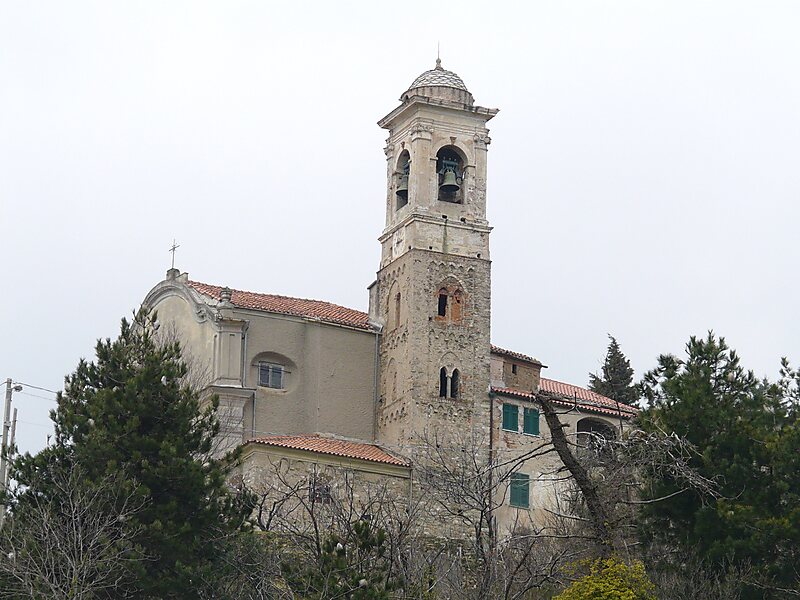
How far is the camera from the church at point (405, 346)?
47500 millimetres

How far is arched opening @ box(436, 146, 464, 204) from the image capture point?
50.1 m

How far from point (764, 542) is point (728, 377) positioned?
4936 mm

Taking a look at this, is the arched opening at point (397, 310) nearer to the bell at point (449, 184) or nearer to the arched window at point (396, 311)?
the arched window at point (396, 311)

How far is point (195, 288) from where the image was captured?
49500 mm

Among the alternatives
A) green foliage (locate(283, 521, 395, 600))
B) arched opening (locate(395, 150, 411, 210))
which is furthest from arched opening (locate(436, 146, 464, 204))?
green foliage (locate(283, 521, 395, 600))

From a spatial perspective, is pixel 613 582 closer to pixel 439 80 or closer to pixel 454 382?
pixel 454 382

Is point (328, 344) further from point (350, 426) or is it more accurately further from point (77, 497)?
point (77, 497)

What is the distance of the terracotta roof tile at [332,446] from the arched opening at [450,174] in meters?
7.90

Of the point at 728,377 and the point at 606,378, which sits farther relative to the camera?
the point at 606,378

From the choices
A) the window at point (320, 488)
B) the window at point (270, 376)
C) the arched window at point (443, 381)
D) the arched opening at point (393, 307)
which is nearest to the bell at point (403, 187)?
the arched opening at point (393, 307)

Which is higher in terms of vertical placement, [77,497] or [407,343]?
[407,343]

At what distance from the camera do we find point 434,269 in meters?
49.1

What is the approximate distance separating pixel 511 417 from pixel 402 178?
8014 mm

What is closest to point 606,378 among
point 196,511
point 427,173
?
point 427,173
